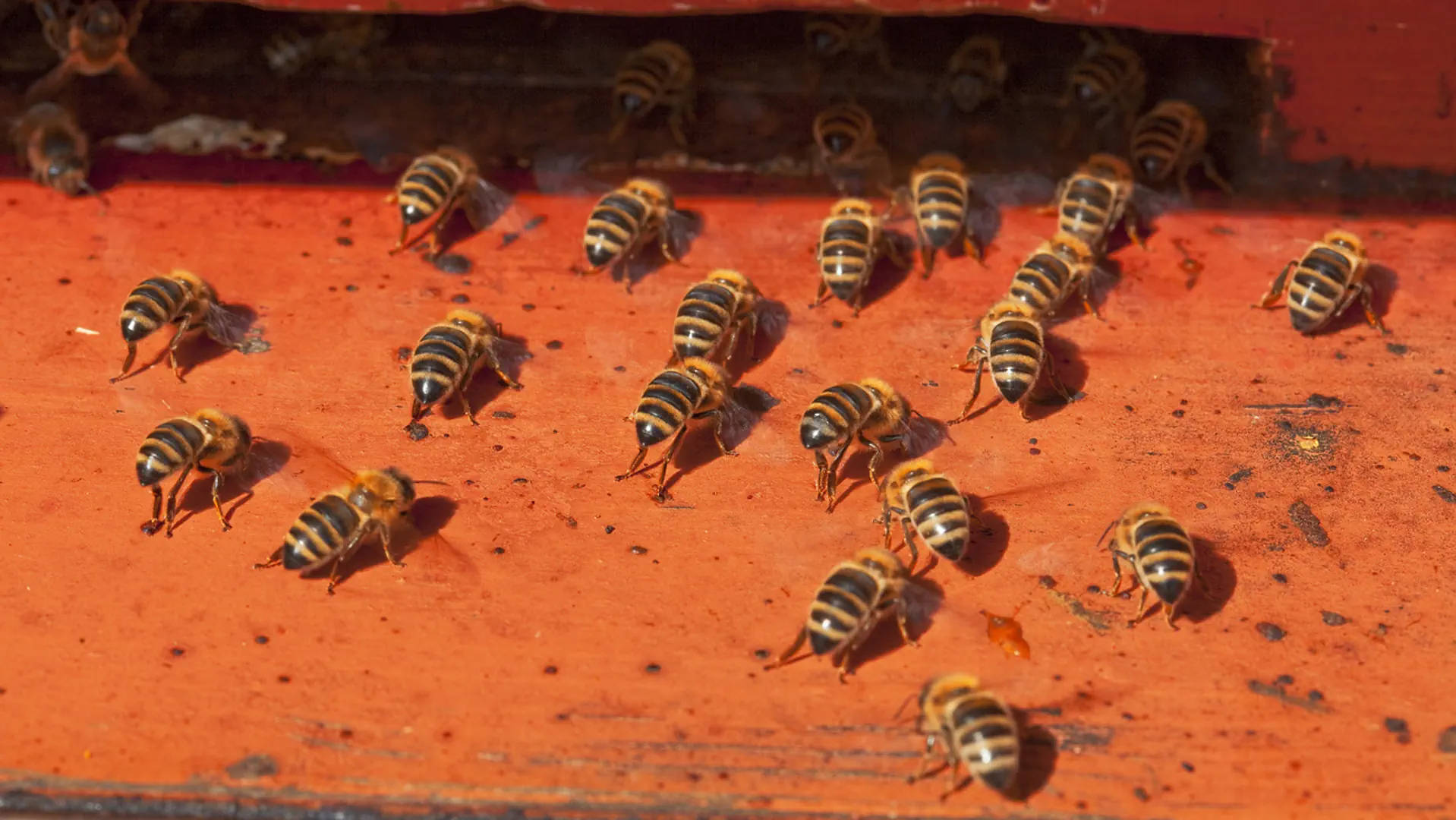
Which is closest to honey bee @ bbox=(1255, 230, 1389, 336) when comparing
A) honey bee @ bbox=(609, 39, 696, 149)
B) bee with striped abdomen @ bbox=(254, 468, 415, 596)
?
honey bee @ bbox=(609, 39, 696, 149)

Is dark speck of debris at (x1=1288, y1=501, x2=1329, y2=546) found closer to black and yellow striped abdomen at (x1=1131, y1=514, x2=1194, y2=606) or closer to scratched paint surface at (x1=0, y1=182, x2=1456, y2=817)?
scratched paint surface at (x1=0, y1=182, x2=1456, y2=817)

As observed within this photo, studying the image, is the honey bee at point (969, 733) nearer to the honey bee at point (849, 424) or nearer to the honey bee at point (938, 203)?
the honey bee at point (849, 424)

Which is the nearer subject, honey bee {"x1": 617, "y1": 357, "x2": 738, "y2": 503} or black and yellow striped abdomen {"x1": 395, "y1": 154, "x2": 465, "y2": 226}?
honey bee {"x1": 617, "y1": 357, "x2": 738, "y2": 503}

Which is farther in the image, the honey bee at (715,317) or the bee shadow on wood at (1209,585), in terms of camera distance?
the honey bee at (715,317)

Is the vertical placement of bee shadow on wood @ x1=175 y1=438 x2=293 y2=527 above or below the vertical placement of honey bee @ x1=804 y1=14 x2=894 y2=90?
below

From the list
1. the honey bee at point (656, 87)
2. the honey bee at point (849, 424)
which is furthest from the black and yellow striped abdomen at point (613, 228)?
the honey bee at point (849, 424)
